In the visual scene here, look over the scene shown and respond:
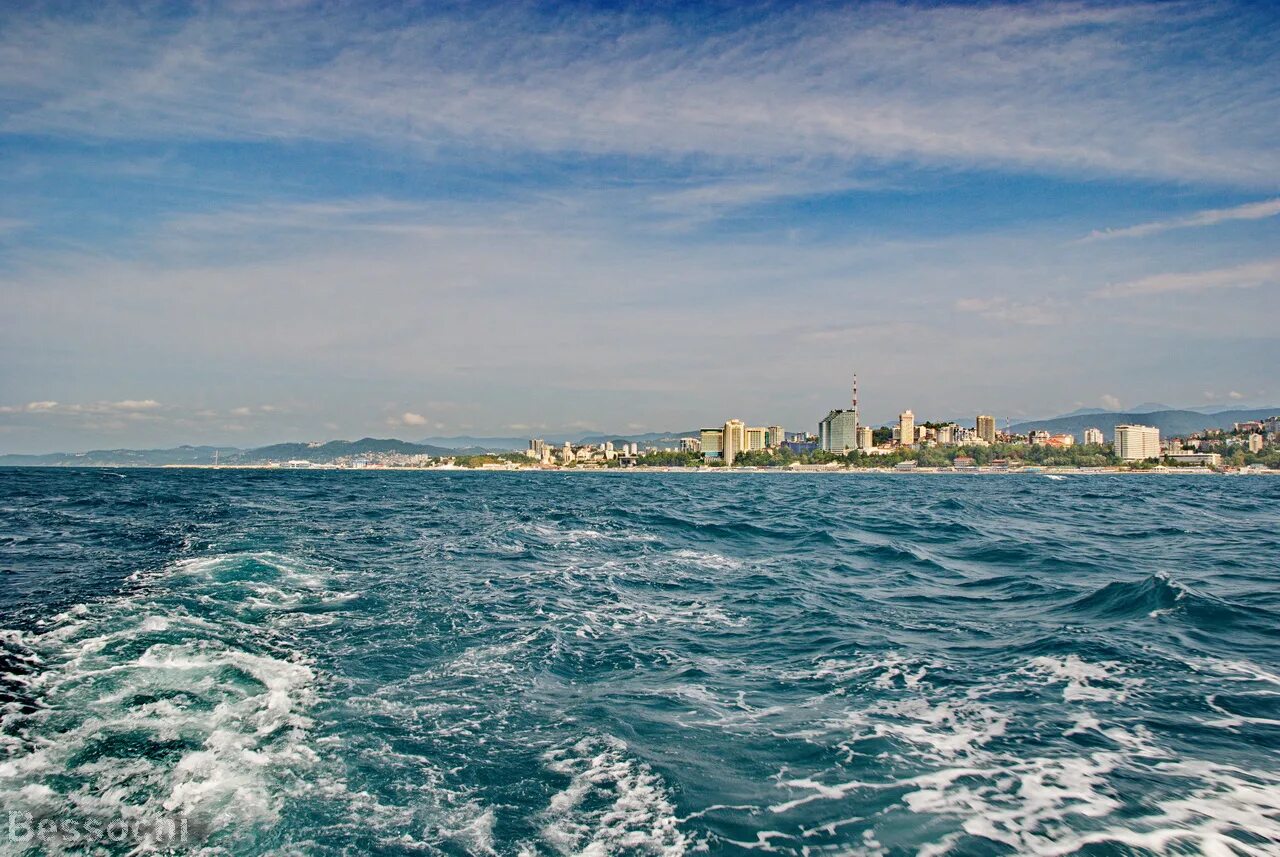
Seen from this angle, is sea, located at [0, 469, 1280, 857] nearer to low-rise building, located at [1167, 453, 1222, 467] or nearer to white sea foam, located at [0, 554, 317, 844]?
white sea foam, located at [0, 554, 317, 844]

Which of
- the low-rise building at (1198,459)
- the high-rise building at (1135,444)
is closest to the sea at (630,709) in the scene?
the high-rise building at (1135,444)

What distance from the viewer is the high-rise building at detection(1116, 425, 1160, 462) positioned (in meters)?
184

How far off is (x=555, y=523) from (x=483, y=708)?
25.7 metres

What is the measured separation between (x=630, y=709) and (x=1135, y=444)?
21814 centimetres

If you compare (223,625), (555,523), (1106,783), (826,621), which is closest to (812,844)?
(1106,783)

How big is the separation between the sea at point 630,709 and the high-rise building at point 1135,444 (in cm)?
19672

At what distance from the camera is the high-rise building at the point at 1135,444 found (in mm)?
184125

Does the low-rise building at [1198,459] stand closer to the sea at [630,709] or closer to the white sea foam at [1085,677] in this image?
the sea at [630,709]

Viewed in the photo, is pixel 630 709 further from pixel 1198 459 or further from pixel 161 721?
pixel 1198 459

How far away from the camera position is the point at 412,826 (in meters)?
6.05

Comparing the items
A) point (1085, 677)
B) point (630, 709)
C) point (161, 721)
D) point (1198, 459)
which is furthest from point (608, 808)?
point (1198, 459)

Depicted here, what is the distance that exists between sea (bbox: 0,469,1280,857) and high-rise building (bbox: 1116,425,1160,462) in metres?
197

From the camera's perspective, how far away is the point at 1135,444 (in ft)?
609

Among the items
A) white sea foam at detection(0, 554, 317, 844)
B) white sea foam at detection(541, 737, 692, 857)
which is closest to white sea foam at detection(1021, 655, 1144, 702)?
white sea foam at detection(541, 737, 692, 857)
